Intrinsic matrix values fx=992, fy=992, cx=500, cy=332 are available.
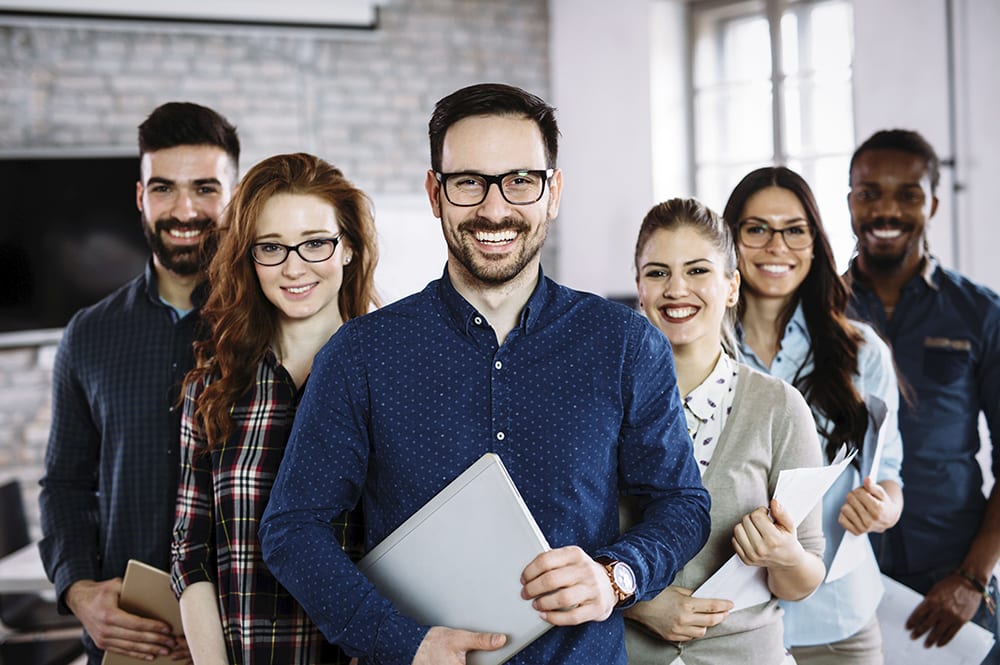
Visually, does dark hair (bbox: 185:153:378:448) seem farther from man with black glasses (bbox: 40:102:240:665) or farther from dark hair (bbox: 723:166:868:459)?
dark hair (bbox: 723:166:868:459)

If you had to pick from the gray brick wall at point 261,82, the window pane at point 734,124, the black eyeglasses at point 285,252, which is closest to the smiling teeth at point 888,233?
the black eyeglasses at point 285,252

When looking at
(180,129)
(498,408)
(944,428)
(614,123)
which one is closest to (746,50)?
(614,123)

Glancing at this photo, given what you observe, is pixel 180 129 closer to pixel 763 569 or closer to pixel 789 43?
pixel 763 569

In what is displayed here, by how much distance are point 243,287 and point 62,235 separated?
340 cm

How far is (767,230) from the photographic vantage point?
2.19 metres

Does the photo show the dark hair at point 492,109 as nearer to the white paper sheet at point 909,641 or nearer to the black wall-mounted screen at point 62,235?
the white paper sheet at point 909,641

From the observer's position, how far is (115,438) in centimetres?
204

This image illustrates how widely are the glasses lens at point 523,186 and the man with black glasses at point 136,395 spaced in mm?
883

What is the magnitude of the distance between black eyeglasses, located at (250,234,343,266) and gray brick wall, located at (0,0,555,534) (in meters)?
3.42

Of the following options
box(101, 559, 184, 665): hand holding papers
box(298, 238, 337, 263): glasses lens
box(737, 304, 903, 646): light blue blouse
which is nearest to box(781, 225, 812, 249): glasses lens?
box(737, 304, 903, 646): light blue blouse

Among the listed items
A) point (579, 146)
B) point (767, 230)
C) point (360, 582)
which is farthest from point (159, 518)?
point (579, 146)

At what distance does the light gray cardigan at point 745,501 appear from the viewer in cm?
172

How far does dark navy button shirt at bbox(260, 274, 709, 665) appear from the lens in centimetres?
146

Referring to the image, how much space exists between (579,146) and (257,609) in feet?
15.6
